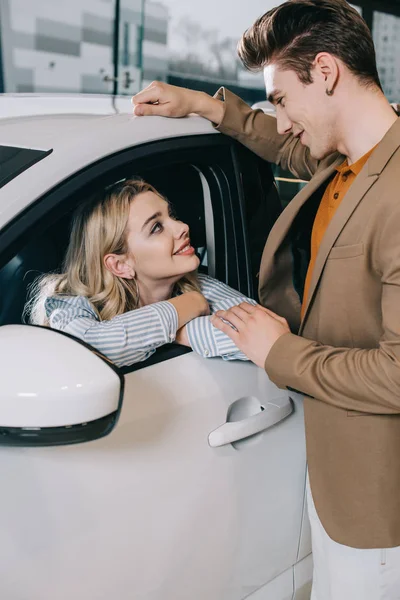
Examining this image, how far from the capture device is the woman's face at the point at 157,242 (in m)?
1.66

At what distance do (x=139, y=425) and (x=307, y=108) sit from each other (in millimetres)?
748

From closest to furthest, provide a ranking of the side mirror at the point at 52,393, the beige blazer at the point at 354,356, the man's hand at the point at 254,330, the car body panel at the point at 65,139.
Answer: the side mirror at the point at 52,393
the car body panel at the point at 65,139
the beige blazer at the point at 354,356
the man's hand at the point at 254,330

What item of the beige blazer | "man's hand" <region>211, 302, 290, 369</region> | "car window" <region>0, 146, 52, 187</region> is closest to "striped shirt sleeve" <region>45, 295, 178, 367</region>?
"man's hand" <region>211, 302, 290, 369</region>

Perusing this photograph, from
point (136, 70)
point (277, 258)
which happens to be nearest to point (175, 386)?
point (277, 258)

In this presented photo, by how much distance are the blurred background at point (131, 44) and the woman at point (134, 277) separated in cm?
655

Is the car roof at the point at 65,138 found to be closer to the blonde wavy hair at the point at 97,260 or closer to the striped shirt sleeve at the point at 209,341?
the blonde wavy hair at the point at 97,260

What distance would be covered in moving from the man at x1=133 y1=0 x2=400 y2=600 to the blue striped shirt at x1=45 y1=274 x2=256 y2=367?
0.04m

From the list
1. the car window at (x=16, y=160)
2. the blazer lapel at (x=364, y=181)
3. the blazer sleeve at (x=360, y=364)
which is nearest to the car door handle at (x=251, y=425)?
the blazer sleeve at (x=360, y=364)

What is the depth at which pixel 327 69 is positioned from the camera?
1472 mm

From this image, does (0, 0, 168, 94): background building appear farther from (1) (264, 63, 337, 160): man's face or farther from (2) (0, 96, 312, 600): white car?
(1) (264, 63, 337, 160): man's face

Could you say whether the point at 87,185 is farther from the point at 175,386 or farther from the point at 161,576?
the point at 161,576

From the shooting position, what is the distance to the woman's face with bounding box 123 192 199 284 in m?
1.66

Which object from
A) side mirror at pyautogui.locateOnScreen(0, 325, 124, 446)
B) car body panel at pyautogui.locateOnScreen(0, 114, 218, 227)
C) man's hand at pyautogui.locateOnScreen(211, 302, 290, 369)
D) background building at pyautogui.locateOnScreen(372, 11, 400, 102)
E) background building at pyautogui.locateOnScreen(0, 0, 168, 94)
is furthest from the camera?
background building at pyautogui.locateOnScreen(372, 11, 400, 102)

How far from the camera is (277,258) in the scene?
5.53 feet
